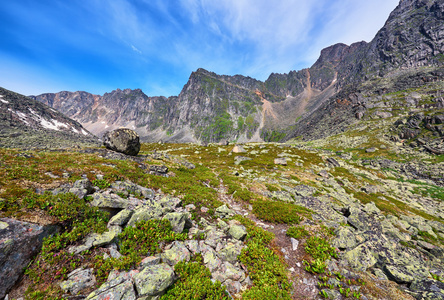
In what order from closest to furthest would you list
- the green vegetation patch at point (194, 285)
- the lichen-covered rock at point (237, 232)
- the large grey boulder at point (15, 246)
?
1. the large grey boulder at point (15, 246)
2. the green vegetation patch at point (194, 285)
3. the lichen-covered rock at point (237, 232)

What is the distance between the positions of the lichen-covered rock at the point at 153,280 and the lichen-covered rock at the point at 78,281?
67.4 inches

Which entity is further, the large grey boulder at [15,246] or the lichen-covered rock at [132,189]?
the lichen-covered rock at [132,189]

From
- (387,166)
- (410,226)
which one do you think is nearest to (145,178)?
(410,226)

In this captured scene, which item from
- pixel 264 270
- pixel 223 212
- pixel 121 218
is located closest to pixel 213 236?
pixel 264 270

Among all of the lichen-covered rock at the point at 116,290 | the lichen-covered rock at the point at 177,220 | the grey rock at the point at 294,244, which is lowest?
the grey rock at the point at 294,244

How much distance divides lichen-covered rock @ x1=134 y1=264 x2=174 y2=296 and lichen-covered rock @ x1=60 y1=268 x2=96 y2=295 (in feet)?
5.62

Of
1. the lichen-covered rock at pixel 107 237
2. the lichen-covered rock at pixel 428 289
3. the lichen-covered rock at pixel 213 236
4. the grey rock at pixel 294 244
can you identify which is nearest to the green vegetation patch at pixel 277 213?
the grey rock at pixel 294 244

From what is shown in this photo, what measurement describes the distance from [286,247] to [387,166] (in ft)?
230

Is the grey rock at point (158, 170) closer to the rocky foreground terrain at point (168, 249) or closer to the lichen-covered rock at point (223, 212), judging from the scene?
the rocky foreground terrain at point (168, 249)

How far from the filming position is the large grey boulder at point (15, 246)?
17.0 feet

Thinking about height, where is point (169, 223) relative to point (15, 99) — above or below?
below

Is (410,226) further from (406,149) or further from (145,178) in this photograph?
(406,149)

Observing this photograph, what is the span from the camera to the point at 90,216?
8234 millimetres

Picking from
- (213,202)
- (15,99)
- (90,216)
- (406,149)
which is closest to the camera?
(90,216)
